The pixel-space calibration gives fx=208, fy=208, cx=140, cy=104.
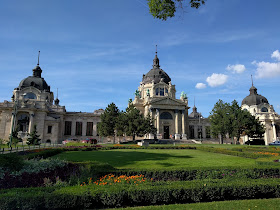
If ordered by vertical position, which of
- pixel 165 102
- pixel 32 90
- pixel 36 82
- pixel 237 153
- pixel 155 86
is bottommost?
pixel 237 153

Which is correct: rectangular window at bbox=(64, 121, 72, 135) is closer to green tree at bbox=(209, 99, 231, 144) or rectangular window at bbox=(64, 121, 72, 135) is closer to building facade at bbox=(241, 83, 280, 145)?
green tree at bbox=(209, 99, 231, 144)

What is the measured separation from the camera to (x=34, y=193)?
7.33 meters

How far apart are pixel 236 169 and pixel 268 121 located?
229 ft

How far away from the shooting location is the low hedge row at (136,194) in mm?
6961

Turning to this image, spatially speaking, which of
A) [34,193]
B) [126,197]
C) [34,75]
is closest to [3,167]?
[34,193]

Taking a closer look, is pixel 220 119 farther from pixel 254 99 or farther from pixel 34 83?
pixel 34 83

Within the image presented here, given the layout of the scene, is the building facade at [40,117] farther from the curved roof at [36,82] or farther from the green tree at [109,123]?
the green tree at [109,123]

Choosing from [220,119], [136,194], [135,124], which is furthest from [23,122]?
[136,194]

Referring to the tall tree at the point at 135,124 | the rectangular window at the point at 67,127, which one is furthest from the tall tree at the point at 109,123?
the rectangular window at the point at 67,127

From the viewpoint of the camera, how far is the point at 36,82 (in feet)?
214

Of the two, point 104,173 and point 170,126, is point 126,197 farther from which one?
point 170,126

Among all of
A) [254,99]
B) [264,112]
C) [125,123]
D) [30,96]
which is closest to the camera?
[125,123]

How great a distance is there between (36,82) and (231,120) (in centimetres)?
5730

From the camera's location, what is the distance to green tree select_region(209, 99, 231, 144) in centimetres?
4734
